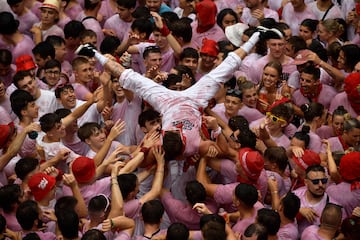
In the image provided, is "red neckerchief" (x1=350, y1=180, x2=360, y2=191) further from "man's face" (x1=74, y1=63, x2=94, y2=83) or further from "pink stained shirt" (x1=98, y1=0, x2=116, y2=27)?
"pink stained shirt" (x1=98, y1=0, x2=116, y2=27)

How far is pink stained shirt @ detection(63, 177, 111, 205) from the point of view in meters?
7.46

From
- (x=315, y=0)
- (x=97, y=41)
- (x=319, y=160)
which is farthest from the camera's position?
(x=315, y=0)

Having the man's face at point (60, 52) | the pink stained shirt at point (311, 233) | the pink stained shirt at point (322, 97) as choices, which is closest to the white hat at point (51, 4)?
the man's face at point (60, 52)

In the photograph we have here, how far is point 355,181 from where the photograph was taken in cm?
754

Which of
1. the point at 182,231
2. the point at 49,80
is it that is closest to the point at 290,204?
the point at 182,231

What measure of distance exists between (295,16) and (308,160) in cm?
331

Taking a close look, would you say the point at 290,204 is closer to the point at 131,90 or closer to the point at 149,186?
the point at 149,186

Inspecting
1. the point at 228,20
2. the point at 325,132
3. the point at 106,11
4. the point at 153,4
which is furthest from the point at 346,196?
the point at 106,11

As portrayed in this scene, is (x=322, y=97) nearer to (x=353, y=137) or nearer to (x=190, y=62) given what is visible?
(x=353, y=137)

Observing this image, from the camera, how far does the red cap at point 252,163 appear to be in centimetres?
731

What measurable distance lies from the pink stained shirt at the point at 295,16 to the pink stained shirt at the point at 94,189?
4036 mm

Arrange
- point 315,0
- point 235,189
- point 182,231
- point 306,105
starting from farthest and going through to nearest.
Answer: point 315,0 < point 306,105 < point 235,189 < point 182,231

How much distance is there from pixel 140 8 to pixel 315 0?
221cm

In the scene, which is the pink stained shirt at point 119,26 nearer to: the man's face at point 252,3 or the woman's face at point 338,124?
the man's face at point 252,3
